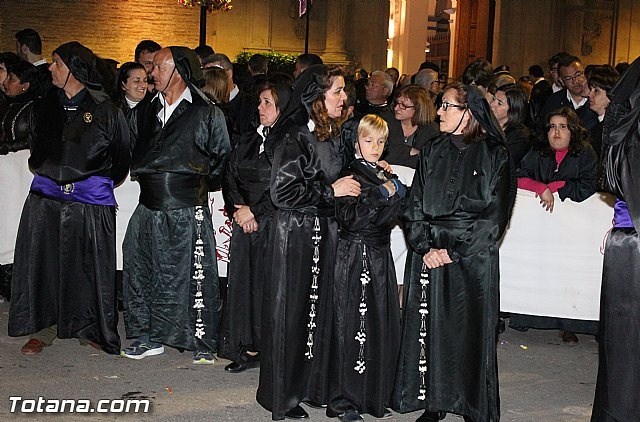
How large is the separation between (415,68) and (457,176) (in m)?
27.3

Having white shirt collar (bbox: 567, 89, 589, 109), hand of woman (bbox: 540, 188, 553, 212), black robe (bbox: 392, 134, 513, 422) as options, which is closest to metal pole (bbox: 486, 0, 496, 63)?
white shirt collar (bbox: 567, 89, 589, 109)

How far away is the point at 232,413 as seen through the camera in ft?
21.2

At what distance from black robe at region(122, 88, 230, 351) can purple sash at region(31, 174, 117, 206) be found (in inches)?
11.3

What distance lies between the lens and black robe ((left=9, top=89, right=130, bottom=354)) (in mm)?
7555

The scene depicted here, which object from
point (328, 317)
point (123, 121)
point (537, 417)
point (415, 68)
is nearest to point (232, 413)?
point (328, 317)

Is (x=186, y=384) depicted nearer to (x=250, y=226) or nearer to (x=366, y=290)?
(x=250, y=226)

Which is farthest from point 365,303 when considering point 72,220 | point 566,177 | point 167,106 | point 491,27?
point 491,27

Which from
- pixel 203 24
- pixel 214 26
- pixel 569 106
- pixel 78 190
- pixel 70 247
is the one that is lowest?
pixel 70 247

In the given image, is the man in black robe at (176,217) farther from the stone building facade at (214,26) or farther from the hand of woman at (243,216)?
the stone building facade at (214,26)

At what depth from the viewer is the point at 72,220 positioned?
7.58 metres

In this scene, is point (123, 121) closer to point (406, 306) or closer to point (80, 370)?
point (80, 370)

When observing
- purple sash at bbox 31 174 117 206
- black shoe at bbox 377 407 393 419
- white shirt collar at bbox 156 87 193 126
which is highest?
white shirt collar at bbox 156 87 193 126

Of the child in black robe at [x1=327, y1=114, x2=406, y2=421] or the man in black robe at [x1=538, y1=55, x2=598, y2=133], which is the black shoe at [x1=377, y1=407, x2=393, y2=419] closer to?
the child in black robe at [x1=327, y1=114, x2=406, y2=421]

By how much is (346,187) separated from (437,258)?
681 millimetres
